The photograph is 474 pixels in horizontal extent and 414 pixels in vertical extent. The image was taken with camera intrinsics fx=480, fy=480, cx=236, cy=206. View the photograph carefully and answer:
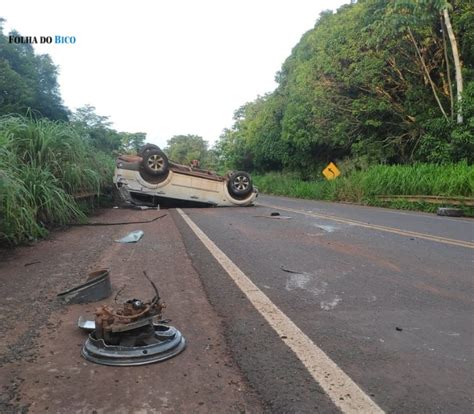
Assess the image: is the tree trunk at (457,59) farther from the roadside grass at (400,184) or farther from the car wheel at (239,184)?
the car wheel at (239,184)

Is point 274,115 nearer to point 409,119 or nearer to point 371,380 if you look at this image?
point 409,119

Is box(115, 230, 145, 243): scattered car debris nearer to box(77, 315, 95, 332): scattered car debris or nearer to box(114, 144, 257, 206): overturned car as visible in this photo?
box(77, 315, 95, 332): scattered car debris

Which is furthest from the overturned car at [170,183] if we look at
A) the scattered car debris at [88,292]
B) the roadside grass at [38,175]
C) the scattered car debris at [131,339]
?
the scattered car debris at [131,339]

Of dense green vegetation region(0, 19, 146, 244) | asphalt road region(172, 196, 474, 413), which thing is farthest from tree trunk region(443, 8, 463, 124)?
dense green vegetation region(0, 19, 146, 244)

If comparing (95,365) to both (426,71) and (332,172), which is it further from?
(332,172)

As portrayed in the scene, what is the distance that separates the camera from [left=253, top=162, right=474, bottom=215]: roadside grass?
16.6 meters

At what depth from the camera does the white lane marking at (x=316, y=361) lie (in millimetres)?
2439

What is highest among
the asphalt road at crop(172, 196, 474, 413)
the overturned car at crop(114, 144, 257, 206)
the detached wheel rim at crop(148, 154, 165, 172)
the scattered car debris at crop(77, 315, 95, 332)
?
the detached wheel rim at crop(148, 154, 165, 172)

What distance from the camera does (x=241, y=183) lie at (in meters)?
16.3

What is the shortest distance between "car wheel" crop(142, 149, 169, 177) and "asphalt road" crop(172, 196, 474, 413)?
6.95 metres

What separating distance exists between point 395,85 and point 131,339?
23002mm

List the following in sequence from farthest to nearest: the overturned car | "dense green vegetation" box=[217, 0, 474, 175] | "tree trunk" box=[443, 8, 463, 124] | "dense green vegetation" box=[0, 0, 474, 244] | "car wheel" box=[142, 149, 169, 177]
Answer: "dense green vegetation" box=[217, 0, 474, 175] < "tree trunk" box=[443, 8, 463, 124] < "car wheel" box=[142, 149, 169, 177] < the overturned car < "dense green vegetation" box=[0, 0, 474, 244]

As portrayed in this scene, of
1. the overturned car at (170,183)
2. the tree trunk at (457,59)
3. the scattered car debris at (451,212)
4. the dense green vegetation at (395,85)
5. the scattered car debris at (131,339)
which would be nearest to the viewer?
the scattered car debris at (131,339)

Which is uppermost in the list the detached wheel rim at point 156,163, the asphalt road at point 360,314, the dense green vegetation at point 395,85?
the dense green vegetation at point 395,85
